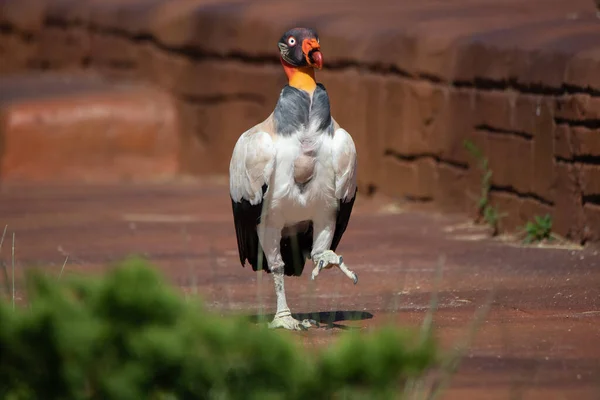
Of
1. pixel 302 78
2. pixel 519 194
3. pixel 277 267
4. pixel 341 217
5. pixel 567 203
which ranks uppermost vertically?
pixel 302 78

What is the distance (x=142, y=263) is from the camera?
3.78 m

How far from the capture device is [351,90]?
39.3 ft

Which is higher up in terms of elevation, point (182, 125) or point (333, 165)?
point (333, 165)

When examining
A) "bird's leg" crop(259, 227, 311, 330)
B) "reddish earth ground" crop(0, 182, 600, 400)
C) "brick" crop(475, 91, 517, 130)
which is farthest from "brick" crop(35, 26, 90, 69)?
"bird's leg" crop(259, 227, 311, 330)

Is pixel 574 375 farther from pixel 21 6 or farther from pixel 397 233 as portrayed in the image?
pixel 21 6

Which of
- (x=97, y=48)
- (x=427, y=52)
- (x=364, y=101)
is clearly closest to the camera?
(x=427, y=52)

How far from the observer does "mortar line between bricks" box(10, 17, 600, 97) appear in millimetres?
9300

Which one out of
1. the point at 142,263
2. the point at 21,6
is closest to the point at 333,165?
the point at 142,263

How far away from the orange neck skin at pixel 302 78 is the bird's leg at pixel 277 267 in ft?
2.27

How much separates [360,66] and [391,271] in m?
3.90

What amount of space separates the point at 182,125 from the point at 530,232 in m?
6.09

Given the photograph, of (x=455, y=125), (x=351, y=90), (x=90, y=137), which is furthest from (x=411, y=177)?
(x=90, y=137)

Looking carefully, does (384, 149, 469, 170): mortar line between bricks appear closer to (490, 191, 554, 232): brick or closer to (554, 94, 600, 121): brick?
(490, 191, 554, 232): brick

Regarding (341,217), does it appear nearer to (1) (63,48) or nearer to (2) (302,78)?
(2) (302,78)
